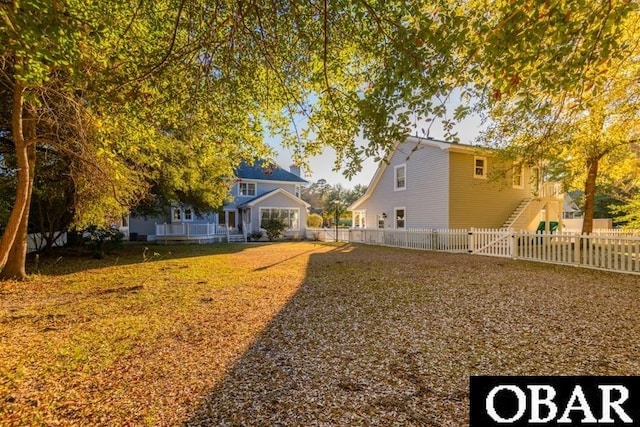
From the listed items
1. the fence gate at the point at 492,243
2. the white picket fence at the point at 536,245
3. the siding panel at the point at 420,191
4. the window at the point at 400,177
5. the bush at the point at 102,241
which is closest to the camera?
the white picket fence at the point at 536,245

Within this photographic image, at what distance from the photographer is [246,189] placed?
961 inches

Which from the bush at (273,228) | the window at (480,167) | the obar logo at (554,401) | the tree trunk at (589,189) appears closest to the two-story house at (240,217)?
the bush at (273,228)

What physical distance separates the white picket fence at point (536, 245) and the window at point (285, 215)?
8.35 m

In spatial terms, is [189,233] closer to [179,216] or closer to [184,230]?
[184,230]

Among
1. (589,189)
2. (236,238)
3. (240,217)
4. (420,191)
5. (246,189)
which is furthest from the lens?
(246,189)

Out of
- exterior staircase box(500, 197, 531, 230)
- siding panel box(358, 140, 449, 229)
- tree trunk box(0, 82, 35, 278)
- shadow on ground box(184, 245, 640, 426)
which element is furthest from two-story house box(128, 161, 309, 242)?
shadow on ground box(184, 245, 640, 426)

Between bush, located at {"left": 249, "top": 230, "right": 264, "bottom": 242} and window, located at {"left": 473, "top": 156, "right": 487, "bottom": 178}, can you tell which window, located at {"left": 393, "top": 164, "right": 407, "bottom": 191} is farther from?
bush, located at {"left": 249, "top": 230, "right": 264, "bottom": 242}

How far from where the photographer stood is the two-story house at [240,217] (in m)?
20.7

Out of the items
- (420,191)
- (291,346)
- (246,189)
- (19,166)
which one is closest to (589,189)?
(420,191)

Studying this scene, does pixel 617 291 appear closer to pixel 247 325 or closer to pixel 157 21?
pixel 247 325

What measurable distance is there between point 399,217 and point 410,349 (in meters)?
15.7

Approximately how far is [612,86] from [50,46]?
38.0 feet

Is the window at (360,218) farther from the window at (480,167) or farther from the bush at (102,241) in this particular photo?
the bush at (102,241)

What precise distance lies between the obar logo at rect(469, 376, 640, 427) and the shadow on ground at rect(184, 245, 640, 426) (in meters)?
0.12
